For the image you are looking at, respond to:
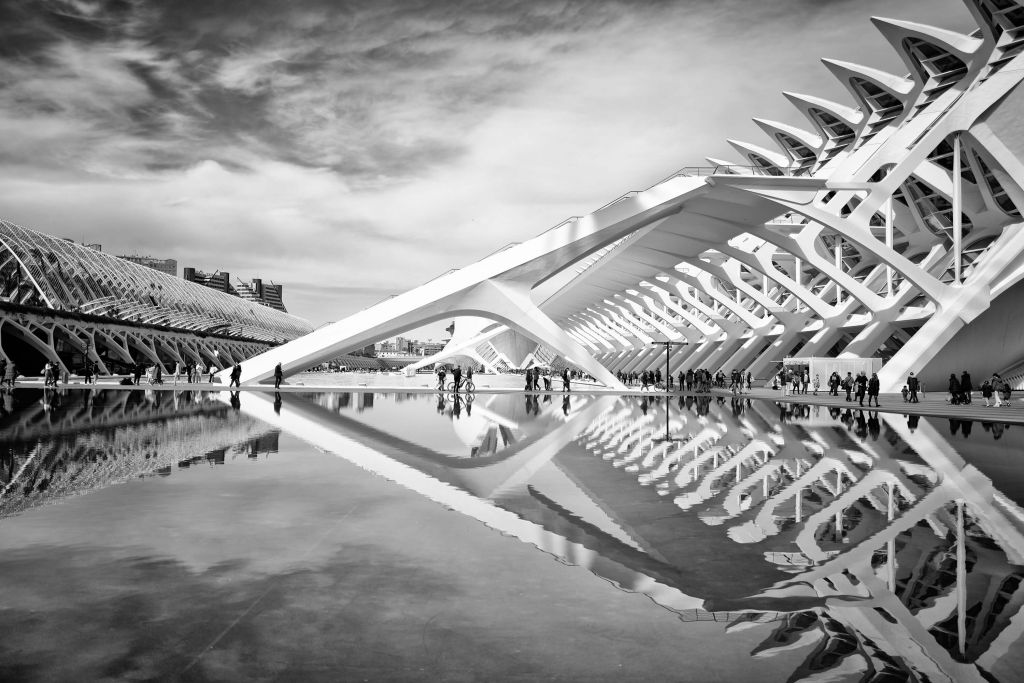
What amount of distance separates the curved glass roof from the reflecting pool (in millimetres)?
37714

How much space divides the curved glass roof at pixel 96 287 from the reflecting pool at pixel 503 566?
37714 mm

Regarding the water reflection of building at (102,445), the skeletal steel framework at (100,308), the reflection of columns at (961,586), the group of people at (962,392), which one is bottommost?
the reflection of columns at (961,586)

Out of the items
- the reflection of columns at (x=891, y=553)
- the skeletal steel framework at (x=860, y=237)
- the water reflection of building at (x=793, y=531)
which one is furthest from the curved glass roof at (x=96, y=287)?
the reflection of columns at (x=891, y=553)

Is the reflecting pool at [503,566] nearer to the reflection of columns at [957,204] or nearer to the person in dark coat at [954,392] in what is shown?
the person in dark coat at [954,392]

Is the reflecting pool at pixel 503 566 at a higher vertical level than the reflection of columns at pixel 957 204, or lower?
lower

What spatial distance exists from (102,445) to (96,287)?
45.5 metres

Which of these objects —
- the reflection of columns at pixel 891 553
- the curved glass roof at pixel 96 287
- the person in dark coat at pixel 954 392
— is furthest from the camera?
the curved glass roof at pixel 96 287

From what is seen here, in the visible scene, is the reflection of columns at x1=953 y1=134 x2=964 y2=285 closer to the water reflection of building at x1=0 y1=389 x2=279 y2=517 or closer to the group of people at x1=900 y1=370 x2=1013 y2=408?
the group of people at x1=900 y1=370 x2=1013 y2=408

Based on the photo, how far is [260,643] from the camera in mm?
2785

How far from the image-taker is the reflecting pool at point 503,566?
2.71 metres

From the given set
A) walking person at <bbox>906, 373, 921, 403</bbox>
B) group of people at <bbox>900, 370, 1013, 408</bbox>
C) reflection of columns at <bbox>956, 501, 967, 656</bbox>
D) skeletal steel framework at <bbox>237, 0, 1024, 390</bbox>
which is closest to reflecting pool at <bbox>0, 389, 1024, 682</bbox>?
reflection of columns at <bbox>956, 501, 967, 656</bbox>

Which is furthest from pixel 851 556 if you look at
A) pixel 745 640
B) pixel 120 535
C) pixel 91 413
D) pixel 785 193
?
pixel 785 193

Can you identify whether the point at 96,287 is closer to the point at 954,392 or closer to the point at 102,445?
the point at 102,445

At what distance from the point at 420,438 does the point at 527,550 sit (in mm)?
6529
